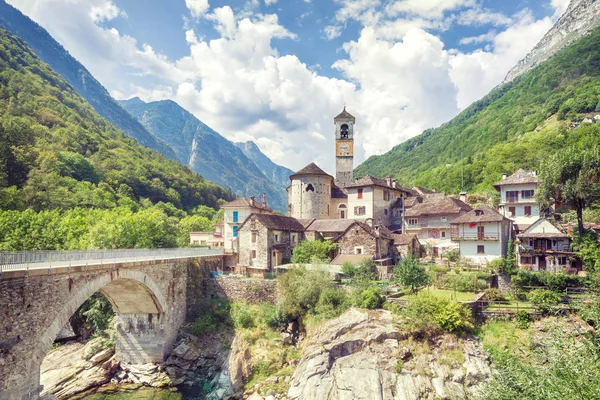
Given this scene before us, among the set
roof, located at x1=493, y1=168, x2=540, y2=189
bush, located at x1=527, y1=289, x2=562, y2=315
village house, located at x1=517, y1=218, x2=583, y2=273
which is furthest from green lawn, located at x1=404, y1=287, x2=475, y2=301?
roof, located at x1=493, y1=168, x2=540, y2=189

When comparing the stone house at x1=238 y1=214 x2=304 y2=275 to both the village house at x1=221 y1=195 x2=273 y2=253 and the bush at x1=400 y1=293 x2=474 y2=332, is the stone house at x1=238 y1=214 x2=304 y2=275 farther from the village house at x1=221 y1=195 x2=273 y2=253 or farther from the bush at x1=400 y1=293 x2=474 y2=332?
the bush at x1=400 y1=293 x2=474 y2=332

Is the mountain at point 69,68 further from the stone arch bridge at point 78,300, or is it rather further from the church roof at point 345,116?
the stone arch bridge at point 78,300

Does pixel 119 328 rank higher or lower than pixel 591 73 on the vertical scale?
lower

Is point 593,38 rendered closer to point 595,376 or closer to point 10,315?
point 595,376

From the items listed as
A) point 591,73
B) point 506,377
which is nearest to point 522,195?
point 506,377

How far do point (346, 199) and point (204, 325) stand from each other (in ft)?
85.9

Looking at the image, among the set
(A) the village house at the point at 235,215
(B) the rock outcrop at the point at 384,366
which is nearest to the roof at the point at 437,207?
(A) the village house at the point at 235,215

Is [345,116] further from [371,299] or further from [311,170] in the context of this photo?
[371,299]

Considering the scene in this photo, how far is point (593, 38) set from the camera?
105m

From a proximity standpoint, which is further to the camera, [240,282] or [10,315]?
[240,282]

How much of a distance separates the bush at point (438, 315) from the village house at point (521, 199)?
1930cm

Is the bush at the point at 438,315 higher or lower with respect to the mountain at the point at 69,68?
lower

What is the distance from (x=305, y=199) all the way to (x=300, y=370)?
91.2ft

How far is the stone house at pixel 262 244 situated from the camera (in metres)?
37.8
